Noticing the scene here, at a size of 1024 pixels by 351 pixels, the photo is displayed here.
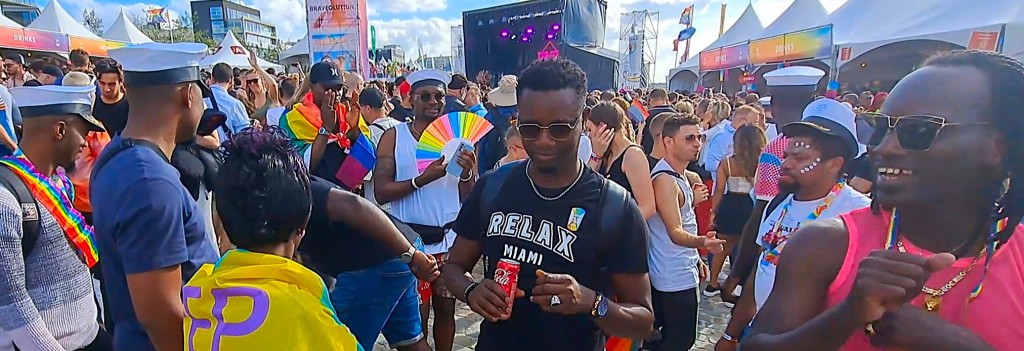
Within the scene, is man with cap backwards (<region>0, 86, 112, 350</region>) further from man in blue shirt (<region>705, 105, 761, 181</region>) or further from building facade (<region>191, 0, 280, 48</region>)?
building facade (<region>191, 0, 280, 48</region>)

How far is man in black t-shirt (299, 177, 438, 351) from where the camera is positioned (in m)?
2.42

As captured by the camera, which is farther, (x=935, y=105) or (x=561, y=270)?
(x=561, y=270)

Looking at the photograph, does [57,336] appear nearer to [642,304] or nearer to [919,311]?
[642,304]

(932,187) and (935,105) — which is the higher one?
(935,105)

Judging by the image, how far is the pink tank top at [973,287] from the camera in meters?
1.20

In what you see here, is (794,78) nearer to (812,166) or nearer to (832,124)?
(832,124)

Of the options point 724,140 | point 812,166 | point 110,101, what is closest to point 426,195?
point 110,101

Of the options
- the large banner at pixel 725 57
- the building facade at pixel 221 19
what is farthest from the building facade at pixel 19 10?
the large banner at pixel 725 57

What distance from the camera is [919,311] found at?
3.76 feet

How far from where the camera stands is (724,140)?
579 cm

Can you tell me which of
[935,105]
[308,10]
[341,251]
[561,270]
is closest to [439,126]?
[341,251]

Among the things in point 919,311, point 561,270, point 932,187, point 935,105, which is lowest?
point 561,270

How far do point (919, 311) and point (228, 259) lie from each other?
63.9 inches

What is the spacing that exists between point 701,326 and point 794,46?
47.6 ft
